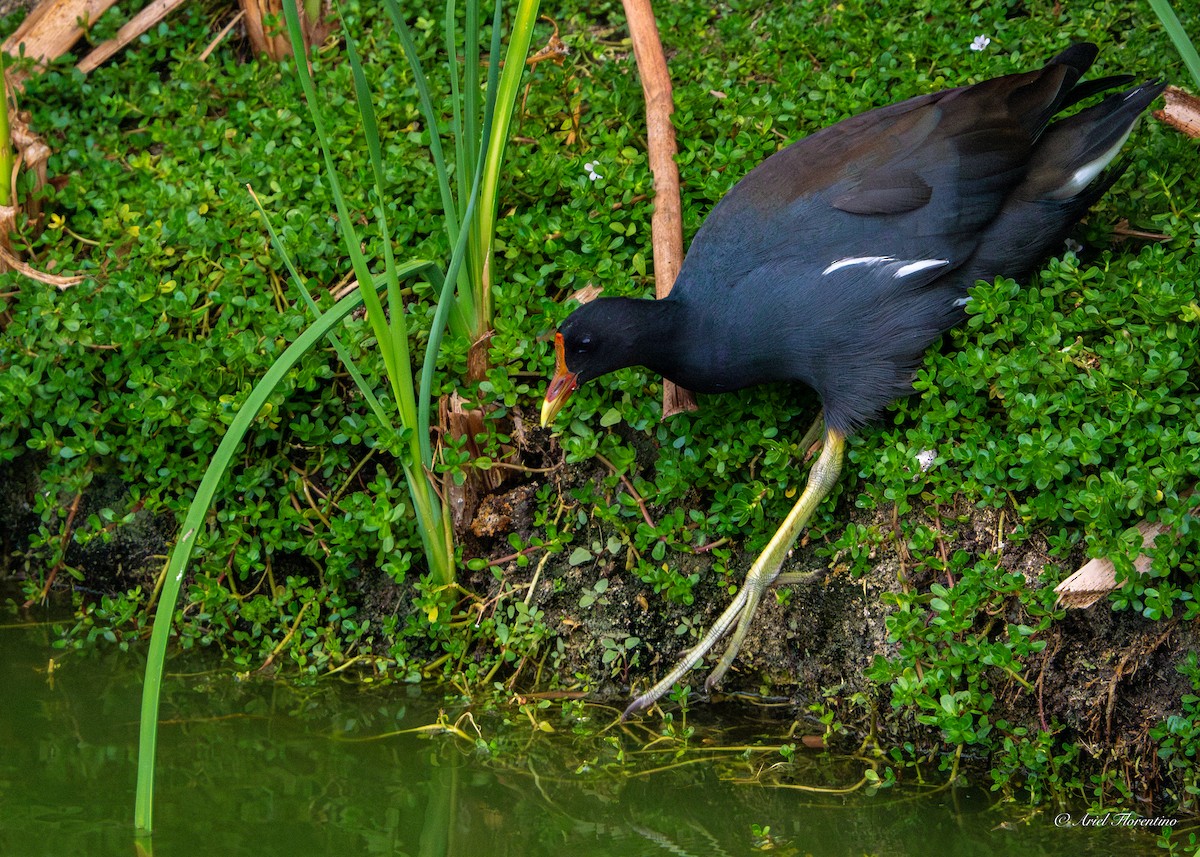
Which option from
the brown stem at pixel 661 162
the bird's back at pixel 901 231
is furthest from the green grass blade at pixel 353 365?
the bird's back at pixel 901 231

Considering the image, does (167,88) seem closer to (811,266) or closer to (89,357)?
(89,357)

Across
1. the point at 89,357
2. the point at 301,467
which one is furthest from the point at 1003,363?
the point at 89,357

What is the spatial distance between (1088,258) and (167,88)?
2.72 m

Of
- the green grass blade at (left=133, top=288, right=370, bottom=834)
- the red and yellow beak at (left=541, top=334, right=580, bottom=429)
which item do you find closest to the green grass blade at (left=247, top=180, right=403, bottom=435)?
the green grass blade at (left=133, top=288, right=370, bottom=834)

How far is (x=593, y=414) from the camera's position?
8.98 ft

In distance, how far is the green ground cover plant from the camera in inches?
90.3

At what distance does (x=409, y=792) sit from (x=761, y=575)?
0.84 metres

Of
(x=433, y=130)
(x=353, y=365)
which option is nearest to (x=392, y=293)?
(x=353, y=365)

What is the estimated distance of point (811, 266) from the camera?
249cm

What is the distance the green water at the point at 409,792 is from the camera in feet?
6.91

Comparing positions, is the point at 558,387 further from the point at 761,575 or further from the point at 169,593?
the point at 169,593

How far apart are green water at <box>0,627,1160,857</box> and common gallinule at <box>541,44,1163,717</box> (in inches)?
9.5

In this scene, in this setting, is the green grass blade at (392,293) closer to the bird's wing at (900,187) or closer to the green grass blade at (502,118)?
the green grass blade at (502,118)

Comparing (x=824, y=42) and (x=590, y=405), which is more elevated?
(x=824, y=42)
